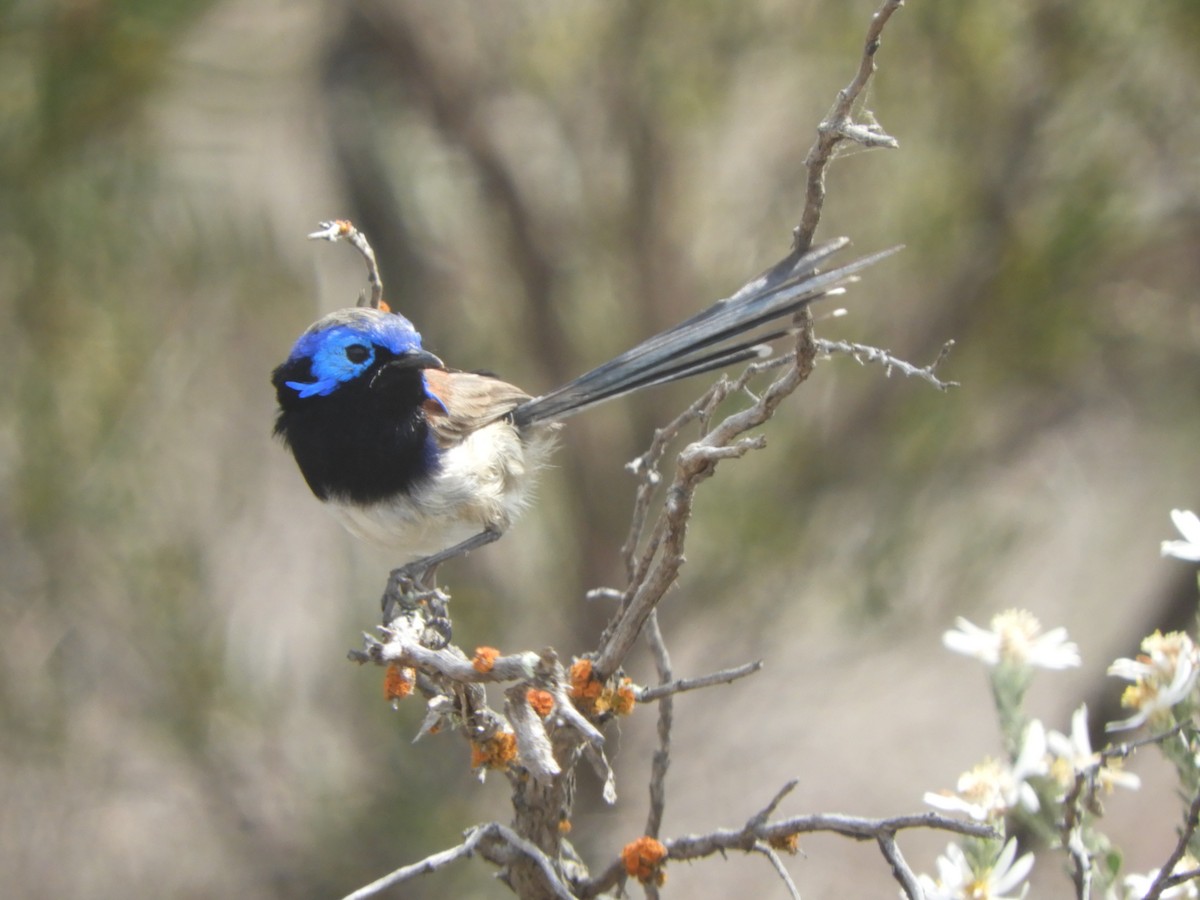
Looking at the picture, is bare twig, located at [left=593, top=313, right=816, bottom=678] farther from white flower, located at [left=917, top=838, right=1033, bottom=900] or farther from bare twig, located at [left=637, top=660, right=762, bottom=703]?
white flower, located at [left=917, top=838, right=1033, bottom=900]

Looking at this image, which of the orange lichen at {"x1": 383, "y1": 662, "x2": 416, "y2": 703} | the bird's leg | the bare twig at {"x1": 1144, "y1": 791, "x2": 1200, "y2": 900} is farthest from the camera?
the bird's leg

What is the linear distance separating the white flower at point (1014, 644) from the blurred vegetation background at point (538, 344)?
7.16ft

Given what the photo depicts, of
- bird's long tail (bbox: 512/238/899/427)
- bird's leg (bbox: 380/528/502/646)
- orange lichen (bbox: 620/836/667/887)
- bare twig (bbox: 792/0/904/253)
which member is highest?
bare twig (bbox: 792/0/904/253)

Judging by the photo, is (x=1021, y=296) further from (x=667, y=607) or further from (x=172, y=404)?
(x=172, y=404)

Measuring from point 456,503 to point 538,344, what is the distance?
2004 millimetres

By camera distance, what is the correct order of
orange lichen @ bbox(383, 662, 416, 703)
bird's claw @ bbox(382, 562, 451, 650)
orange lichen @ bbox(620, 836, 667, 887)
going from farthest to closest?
bird's claw @ bbox(382, 562, 451, 650)
orange lichen @ bbox(383, 662, 416, 703)
orange lichen @ bbox(620, 836, 667, 887)

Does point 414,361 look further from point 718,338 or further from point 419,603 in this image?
point 718,338

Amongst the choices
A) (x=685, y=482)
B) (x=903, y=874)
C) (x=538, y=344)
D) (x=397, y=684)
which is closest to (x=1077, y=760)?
(x=903, y=874)

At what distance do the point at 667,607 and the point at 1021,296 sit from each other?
1.55m

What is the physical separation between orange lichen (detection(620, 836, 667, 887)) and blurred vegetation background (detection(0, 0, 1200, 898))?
2333 millimetres

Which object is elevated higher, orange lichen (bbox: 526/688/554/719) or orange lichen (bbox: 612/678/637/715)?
orange lichen (bbox: 526/688/554/719)

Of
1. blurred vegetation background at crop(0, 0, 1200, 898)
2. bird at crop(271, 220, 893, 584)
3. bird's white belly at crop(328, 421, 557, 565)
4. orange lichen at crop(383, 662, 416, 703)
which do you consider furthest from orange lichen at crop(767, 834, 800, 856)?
blurred vegetation background at crop(0, 0, 1200, 898)

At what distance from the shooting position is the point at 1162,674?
5.18 ft

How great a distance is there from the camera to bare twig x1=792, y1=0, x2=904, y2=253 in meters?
1.47
